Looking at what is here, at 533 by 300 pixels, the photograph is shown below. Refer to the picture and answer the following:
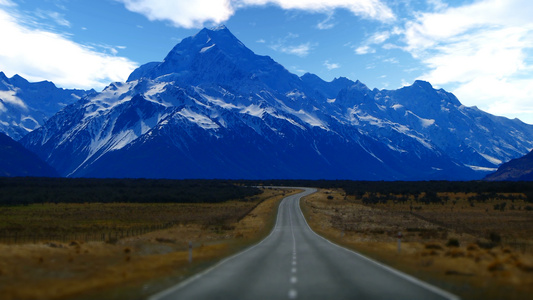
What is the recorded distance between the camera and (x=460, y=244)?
3878 cm

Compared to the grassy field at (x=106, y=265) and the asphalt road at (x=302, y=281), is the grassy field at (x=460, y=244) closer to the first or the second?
the asphalt road at (x=302, y=281)

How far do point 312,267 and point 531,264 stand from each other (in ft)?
33.7

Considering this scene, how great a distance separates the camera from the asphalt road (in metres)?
15.8

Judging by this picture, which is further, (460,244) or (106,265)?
(460,244)

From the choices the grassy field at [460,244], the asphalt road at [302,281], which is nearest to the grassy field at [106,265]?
the asphalt road at [302,281]

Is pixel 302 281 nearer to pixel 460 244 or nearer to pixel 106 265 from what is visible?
pixel 106 265

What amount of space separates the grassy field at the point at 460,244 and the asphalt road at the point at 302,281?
5.07 feet

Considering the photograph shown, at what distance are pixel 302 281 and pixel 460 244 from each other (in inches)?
966

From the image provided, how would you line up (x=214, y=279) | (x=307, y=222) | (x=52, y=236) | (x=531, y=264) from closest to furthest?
(x=214, y=279), (x=531, y=264), (x=52, y=236), (x=307, y=222)

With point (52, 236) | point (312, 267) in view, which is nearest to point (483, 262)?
point (312, 267)

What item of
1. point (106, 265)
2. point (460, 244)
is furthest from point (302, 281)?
point (460, 244)

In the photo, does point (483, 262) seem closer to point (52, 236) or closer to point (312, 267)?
point (312, 267)

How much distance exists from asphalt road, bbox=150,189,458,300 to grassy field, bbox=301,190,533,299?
1545mm

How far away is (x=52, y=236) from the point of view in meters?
48.2
